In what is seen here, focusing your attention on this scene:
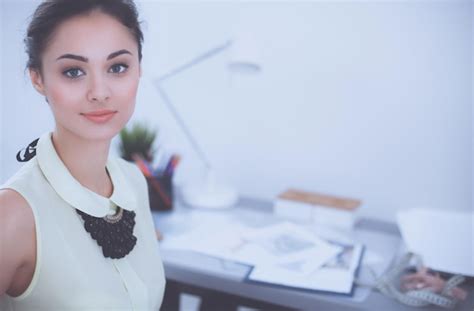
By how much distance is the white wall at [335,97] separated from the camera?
1.15 m

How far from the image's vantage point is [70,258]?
579 mm

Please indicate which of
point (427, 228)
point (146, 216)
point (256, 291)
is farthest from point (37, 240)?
point (427, 228)

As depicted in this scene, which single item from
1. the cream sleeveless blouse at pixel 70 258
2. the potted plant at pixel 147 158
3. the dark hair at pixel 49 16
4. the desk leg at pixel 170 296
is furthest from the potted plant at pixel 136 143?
the dark hair at pixel 49 16

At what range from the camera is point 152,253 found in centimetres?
76

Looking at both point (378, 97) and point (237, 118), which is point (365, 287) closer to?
point (378, 97)

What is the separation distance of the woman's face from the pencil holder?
1.79ft

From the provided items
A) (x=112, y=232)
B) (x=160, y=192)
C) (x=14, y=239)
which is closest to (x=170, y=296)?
(x=160, y=192)

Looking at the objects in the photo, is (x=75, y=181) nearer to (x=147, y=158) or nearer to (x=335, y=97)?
(x=147, y=158)

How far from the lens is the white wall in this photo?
115 cm

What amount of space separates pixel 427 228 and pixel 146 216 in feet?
2.36

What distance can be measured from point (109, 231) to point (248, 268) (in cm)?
33

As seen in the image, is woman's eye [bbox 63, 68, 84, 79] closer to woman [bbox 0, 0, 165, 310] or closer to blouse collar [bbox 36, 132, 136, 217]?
woman [bbox 0, 0, 165, 310]

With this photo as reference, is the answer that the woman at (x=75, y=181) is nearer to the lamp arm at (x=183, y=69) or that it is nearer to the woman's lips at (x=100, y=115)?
the woman's lips at (x=100, y=115)

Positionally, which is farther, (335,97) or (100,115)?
(335,97)
